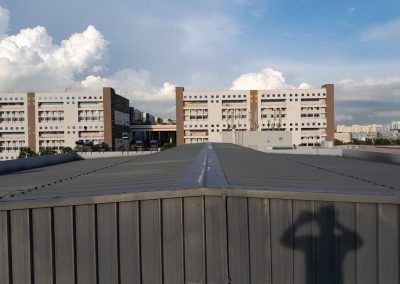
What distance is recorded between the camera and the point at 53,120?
10300 centimetres

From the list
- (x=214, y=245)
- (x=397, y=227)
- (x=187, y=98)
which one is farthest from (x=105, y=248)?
(x=187, y=98)

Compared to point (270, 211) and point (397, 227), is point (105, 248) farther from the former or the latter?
point (397, 227)

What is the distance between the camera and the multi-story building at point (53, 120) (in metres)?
102

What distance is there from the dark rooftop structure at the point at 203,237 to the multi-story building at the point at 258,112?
9871 cm

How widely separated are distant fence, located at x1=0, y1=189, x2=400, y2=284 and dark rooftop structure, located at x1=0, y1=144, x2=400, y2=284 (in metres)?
0.02

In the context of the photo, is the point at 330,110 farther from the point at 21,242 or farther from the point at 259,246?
the point at 21,242

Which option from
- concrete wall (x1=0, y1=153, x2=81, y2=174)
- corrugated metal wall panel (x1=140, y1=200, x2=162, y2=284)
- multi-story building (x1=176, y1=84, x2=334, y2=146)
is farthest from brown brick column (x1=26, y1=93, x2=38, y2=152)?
corrugated metal wall panel (x1=140, y1=200, x2=162, y2=284)

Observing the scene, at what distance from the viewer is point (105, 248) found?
275 inches

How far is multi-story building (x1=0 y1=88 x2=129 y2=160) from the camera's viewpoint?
102438 millimetres

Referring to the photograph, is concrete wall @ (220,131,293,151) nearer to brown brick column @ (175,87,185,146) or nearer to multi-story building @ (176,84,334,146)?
multi-story building @ (176,84,334,146)

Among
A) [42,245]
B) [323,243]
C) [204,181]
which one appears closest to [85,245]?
[42,245]

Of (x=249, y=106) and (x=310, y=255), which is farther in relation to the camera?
(x=249, y=106)

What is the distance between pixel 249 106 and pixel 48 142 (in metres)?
61.7

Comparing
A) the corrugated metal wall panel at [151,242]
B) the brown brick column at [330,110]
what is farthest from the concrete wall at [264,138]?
the corrugated metal wall panel at [151,242]
